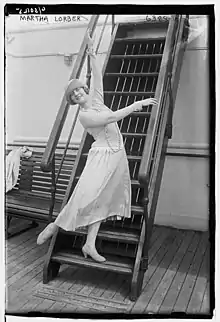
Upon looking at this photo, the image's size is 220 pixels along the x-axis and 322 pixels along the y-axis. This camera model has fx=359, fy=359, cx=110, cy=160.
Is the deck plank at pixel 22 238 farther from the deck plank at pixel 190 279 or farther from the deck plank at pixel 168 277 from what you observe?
the deck plank at pixel 190 279

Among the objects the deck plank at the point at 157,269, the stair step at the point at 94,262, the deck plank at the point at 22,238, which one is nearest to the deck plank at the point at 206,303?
the deck plank at the point at 157,269

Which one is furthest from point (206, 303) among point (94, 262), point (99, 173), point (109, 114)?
point (109, 114)

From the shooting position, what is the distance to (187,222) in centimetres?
263

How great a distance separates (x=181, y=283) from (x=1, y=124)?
4.96 feet

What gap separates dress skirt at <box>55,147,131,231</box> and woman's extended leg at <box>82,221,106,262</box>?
4 cm

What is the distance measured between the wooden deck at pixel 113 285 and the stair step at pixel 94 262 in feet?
0.51

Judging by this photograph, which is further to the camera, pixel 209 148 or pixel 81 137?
pixel 81 137

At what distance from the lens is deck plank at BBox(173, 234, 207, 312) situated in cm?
209

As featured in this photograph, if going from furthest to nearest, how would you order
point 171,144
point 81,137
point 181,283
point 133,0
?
point 171,144 < point 81,137 < point 181,283 < point 133,0

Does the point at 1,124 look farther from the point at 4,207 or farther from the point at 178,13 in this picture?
the point at 178,13

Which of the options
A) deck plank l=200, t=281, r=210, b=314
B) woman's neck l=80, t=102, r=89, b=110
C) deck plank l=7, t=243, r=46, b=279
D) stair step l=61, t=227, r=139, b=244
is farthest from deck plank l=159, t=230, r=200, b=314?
woman's neck l=80, t=102, r=89, b=110

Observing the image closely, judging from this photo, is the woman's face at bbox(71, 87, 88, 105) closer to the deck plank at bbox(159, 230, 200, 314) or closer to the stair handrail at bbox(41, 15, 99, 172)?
the stair handrail at bbox(41, 15, 99, 172)

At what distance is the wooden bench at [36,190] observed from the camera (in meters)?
2.65

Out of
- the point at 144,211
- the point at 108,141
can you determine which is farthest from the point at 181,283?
the point at 108,141
